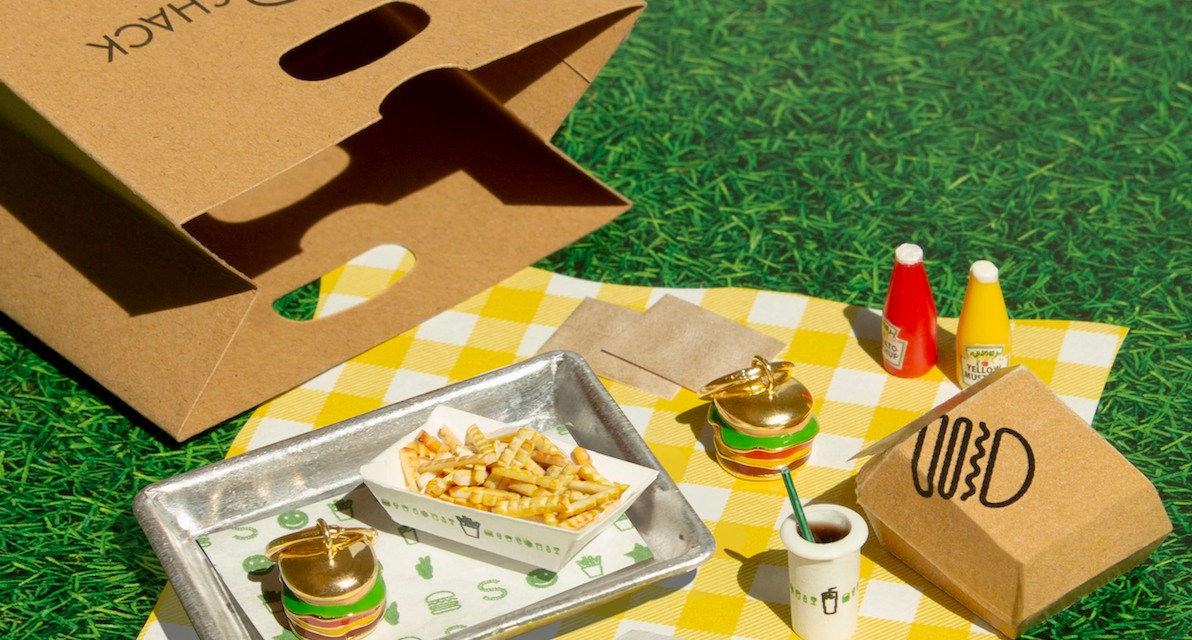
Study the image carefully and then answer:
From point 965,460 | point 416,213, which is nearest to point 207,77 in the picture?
point 416,213

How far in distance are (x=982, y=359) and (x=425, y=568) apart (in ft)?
2.28

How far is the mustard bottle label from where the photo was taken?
1710 mm

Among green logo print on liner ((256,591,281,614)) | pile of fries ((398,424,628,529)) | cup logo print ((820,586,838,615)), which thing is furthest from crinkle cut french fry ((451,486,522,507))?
cup logo print ((820,586,838,615))

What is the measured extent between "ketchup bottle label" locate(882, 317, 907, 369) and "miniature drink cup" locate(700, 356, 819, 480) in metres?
0.18

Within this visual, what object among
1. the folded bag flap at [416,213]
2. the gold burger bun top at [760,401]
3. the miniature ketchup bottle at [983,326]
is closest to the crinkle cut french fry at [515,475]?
the gold burger bun top at [760,401]

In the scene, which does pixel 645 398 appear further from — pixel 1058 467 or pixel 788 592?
pixel 1058 467

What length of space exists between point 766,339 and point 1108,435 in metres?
0.42

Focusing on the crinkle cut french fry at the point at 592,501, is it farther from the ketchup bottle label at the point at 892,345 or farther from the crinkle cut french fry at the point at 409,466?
the ketchup bottle label at the point at 892,345

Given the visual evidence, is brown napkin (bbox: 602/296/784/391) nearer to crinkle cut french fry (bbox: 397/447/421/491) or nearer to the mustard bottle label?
the mustard bottle label

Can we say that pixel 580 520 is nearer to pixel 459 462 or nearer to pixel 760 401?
pixel 459 462

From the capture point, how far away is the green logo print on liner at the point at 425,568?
151 cm

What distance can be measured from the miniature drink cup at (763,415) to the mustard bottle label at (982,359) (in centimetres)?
22

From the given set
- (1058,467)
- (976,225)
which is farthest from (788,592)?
(976,225)

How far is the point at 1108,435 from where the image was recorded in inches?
67.3
